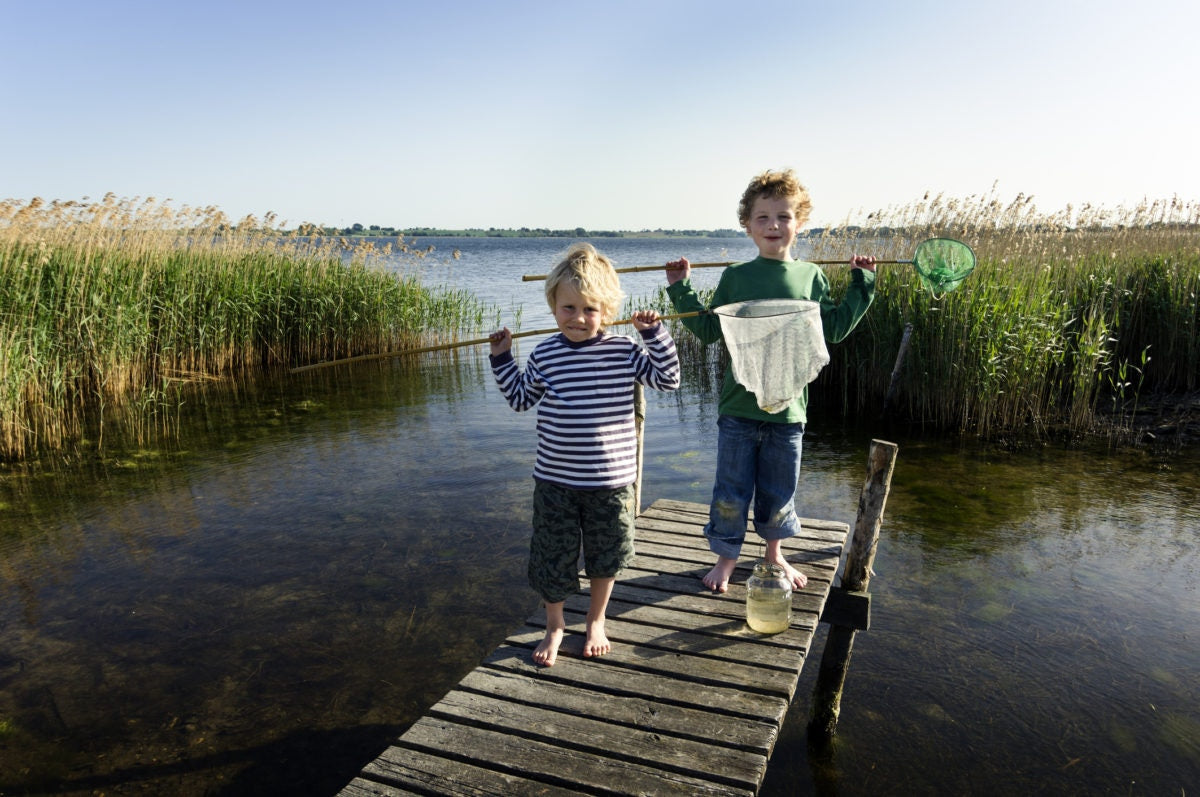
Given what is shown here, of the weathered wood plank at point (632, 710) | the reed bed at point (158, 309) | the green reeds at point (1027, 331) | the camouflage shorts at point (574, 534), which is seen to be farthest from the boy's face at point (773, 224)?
the reed bed at point (158, 309)

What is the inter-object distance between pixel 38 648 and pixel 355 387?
904cm

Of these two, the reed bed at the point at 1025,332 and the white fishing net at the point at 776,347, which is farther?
the reed bed at the point at 1025,332

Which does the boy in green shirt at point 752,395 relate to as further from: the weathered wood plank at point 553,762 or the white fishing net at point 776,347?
the weathered wood plank at point 553,762

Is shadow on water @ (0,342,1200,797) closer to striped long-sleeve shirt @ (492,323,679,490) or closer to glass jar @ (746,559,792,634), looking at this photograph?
glass jar @ (746,559,792,634)

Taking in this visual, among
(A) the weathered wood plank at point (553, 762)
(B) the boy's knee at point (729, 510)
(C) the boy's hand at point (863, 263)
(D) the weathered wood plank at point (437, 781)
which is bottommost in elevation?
(D) the weathered wood plank at point (437, 781)

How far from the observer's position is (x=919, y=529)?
22.9ft

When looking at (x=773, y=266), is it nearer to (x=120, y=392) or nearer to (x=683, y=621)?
(x=683, y=621)

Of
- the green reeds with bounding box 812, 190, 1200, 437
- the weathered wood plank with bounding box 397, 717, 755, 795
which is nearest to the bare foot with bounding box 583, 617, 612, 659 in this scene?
the weathered wood plank with bounding box 397, 717, 755, 795

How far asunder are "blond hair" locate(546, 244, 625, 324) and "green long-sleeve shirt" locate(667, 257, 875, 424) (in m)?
0.64

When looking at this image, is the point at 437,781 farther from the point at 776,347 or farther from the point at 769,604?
the point at 776,347

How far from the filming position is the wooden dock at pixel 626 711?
8.59ft

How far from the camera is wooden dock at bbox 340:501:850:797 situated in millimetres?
2619

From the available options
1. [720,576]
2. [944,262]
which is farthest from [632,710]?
[944,262]

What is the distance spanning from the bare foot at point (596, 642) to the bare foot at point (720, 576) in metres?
0.80
